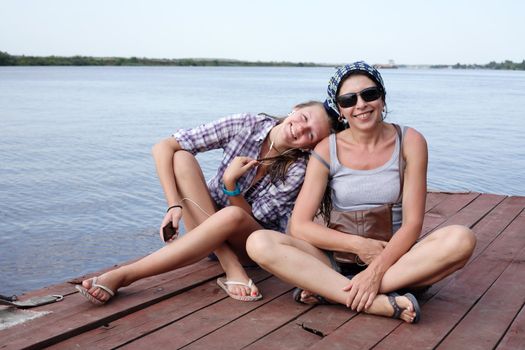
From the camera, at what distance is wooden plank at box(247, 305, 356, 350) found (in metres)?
2.60

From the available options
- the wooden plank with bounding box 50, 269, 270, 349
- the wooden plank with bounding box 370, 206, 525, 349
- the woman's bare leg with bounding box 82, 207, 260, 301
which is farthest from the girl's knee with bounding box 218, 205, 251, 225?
the wooden plank with bounding box 370, 206, 525, 349

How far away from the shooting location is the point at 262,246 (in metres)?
2.94

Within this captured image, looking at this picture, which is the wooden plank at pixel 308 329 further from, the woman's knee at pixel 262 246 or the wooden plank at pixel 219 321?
the woman's knee at pixel 262 246

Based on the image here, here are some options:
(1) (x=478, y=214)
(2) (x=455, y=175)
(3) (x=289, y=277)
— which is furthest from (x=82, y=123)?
(3) (x=289, y=277)

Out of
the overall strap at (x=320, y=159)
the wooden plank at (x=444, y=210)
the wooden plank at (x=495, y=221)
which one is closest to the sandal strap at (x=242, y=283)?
the overall strap at (x=320, y=159)

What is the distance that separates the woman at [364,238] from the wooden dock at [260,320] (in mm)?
150

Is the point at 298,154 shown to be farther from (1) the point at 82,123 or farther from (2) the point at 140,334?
(1) the point at 82,123

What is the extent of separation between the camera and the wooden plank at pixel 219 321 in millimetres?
2611

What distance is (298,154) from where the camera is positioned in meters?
3.39

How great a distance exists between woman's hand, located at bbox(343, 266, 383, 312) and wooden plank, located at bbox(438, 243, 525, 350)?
1.27ft

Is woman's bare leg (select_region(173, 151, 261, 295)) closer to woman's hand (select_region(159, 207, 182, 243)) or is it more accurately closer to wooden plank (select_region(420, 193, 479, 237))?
woman's hand (select_region(159, 207, 182, 243))

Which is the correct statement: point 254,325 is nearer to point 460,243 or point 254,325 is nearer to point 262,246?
point 262,246

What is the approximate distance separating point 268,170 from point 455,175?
807cm

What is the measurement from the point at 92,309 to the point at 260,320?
2.74 feet
